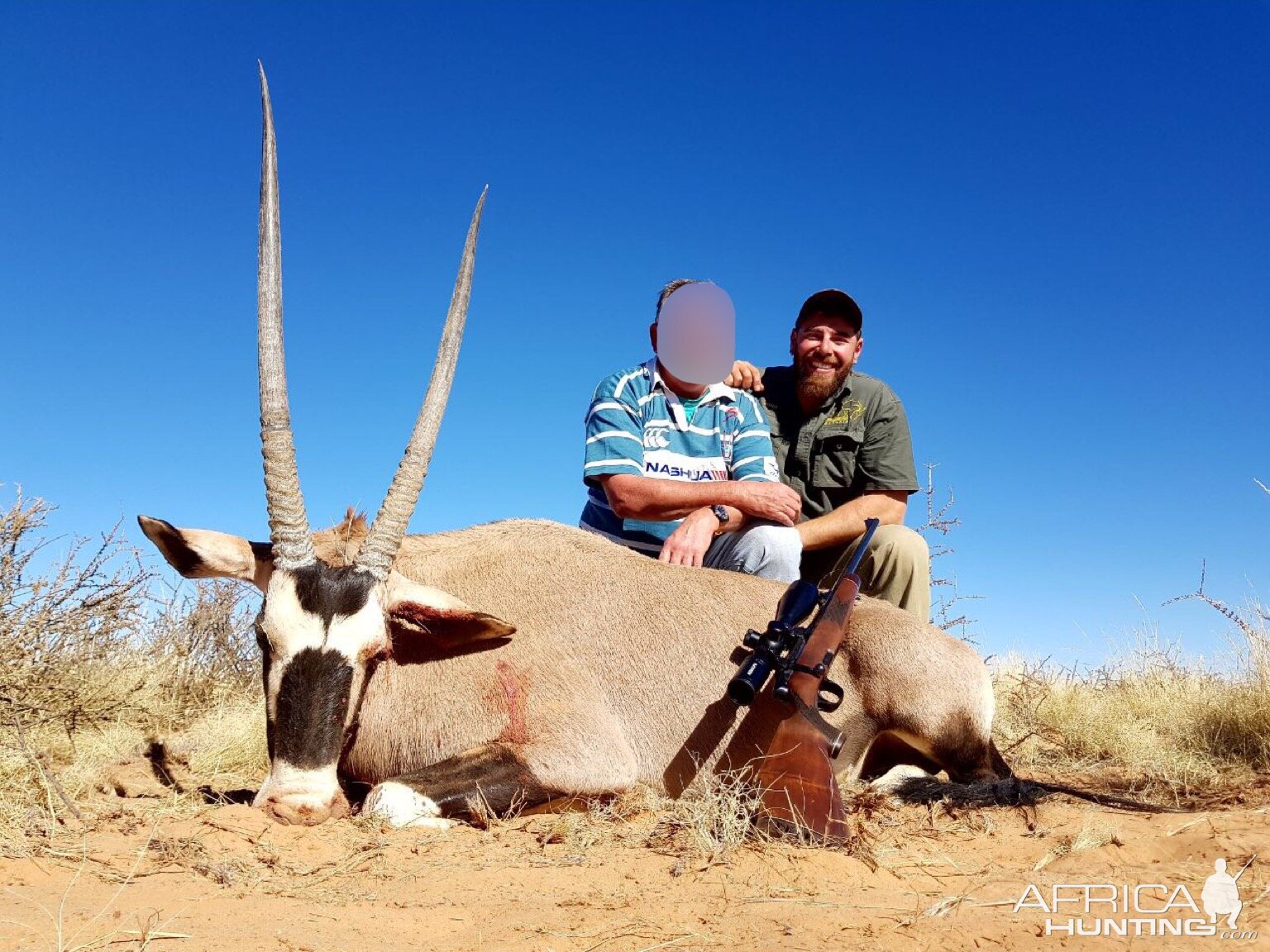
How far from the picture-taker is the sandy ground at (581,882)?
2523mm

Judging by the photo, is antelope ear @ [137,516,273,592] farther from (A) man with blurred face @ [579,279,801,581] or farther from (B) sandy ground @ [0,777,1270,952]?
(A) man with blurred face @ [579,279,801,581]

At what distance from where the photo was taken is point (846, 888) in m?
3.03

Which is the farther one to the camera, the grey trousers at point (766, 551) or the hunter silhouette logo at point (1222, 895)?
the grey trousers at point (766, 551)

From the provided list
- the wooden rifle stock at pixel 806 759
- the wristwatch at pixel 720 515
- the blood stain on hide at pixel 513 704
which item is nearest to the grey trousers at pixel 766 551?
the wristwatch at pixel 720 515

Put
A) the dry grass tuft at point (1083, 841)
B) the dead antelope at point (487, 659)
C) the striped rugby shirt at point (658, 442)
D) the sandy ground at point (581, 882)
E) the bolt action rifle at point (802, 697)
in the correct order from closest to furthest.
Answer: the sandy ground at point (581, 882)
the dry grass tuft at point (1083, 841)
the bolt action rifle at point (802, 697)
the dead antelope at point (487, 659)
the striped rugby shirt at point (658, 442)

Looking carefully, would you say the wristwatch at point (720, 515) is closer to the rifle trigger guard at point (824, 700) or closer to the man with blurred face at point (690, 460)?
the man with blurred face at point (690, 460)

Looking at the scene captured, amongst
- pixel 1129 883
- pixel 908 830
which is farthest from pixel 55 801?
pixel 1129 883

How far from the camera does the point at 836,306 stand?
22.9 ft

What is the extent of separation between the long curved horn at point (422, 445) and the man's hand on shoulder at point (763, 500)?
6.19 feet

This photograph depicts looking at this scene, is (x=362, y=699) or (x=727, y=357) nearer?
(x=362, y=699)

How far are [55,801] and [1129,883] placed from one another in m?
4.20

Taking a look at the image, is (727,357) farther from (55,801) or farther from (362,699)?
(55,801)

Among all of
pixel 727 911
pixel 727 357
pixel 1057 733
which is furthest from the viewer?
pixel 1057 733

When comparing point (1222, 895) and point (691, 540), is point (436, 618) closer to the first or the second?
point (691, 540)
